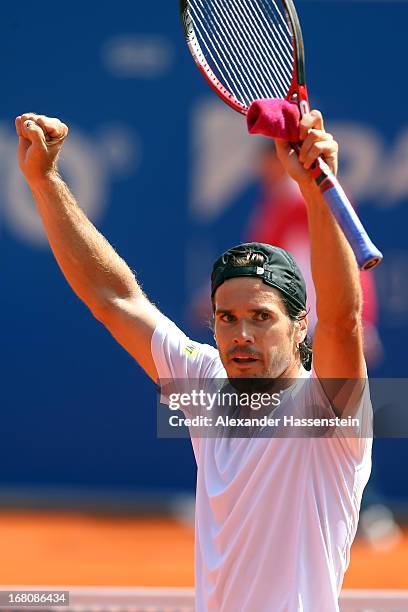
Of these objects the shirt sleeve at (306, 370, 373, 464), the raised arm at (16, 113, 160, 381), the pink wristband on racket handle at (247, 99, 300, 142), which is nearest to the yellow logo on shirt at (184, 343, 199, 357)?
the raised arm at (16, 113, 160, 381)

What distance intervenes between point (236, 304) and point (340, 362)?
0.37m

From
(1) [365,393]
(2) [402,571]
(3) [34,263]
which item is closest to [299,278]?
(1) [365,393]

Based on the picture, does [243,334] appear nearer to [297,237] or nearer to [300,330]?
[300,330]

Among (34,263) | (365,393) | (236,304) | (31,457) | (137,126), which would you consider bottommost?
(365,393)

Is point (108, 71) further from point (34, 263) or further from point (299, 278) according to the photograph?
→ point (299, 278)

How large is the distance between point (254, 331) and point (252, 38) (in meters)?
1.01

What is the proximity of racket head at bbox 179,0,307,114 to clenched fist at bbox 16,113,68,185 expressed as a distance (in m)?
A: 0.44

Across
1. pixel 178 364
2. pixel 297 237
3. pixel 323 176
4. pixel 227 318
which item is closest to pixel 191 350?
pixel 178 364

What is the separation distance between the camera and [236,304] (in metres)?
2.62

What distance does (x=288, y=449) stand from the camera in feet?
8.18

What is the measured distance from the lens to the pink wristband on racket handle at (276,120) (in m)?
2.37

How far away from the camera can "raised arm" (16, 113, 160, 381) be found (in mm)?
2908

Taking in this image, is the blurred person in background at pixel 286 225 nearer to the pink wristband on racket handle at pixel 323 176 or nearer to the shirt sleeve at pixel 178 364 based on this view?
the shirt sleeve at pixel 178 364

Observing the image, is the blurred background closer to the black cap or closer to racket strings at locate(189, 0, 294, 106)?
racket strings at locate(189, 0, 294, 106)
